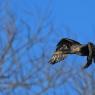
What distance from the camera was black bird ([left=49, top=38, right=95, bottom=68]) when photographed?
1.38 metres

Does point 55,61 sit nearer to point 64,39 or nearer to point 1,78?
point 64,39

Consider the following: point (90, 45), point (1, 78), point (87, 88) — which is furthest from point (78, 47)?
point (87, 88)

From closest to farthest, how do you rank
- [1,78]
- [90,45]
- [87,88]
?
[90,45] < [1,78] < [87,88]

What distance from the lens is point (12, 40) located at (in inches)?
377

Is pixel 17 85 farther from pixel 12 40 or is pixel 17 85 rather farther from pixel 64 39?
pixel 64 39

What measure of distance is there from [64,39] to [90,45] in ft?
0.33

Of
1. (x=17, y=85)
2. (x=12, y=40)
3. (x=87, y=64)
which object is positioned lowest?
(x=87, y=64)

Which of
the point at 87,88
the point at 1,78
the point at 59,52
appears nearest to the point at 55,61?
the point at 59,52

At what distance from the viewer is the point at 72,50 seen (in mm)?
1409

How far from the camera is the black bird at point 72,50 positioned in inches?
54.3

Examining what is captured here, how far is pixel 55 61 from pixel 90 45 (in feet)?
0.38

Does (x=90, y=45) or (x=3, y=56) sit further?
(x=3, y=56)

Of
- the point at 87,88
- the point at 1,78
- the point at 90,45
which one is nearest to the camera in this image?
the point at 90,45

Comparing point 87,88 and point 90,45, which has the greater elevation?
point 87,88
